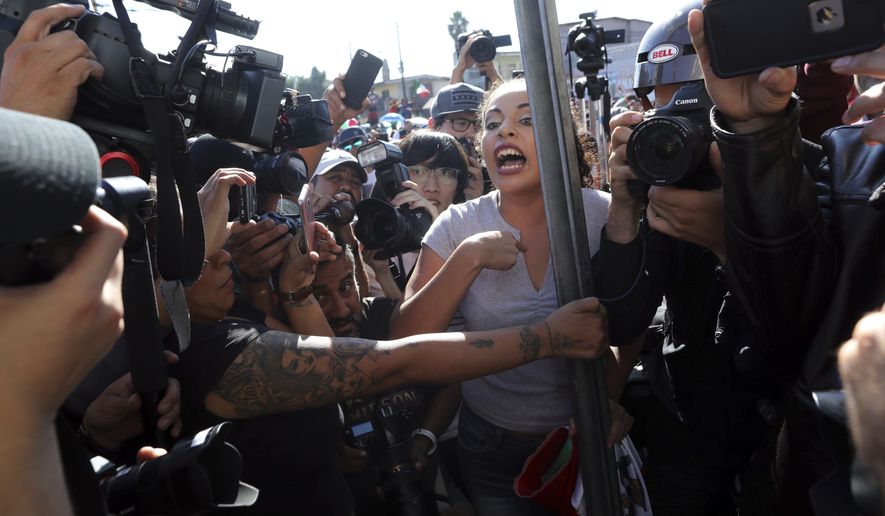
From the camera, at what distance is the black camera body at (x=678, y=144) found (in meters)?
1.44

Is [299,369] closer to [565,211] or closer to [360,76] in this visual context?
[565,211]

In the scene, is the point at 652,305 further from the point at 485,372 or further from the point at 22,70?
the point at 22,70

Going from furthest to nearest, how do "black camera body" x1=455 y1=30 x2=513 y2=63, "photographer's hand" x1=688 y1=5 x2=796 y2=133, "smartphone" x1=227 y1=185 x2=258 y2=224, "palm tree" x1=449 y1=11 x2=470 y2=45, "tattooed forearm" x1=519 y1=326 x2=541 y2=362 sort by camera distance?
"palm tree" x1=449 y1=11 x2=470 y2=45 → "black camera body" x1=455 y1=30 x2=513 y2=63 → "smartphone" x1=227 y1=185 x2=258 y2=224 → "tattooed forearm" x1=519 y1=326 x2=541 y2=362 → "photographer's hand" x1=688 y1=5 x2=796 y2=133

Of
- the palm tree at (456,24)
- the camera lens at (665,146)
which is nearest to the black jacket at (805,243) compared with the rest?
the camera lens at (665,146)

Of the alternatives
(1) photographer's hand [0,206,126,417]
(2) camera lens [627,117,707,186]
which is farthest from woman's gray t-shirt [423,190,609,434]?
(1) photographer's hand [0,206,126,417]

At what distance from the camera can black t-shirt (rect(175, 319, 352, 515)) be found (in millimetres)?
1663

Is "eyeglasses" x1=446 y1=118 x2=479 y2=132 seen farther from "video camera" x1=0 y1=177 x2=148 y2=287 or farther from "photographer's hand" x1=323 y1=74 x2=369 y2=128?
"video camera" x1=0 y1=177 x2=148 y2=287

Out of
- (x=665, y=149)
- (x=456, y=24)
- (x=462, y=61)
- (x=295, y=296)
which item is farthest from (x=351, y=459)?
(x=456, y=24)

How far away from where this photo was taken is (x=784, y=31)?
3.84 feet

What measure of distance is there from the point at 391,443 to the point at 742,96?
1.63 metres

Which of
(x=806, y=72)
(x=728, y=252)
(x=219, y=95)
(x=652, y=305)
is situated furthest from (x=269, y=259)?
(x=806, y=72)

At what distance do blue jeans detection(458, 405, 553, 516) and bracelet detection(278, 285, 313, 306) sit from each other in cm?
70

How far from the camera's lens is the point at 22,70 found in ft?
4.52

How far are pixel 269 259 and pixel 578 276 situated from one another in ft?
3.14
